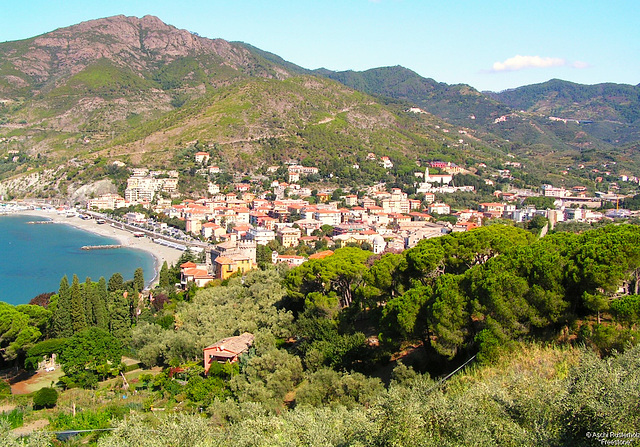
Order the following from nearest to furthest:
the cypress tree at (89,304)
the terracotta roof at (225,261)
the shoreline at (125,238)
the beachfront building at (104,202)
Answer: the cypress tree at (89,304) → the terracotta roof at (225,261) → the shoreline at (125,238) → the beachfront building at (104,202)

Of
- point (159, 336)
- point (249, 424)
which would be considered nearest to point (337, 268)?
point (159, 336)

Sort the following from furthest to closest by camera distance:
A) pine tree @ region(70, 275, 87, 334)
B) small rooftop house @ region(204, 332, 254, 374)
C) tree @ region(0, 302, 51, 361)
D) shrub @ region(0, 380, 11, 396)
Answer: pine tree @ region(70, 275, 87, 334), tree @ region(0, 302, 51, 361), small rooftop house @ region(204, 332, 254, 374), shrub @ region(0, 380, 11, 396)

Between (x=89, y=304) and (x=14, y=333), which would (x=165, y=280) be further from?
(x=14, y=333)

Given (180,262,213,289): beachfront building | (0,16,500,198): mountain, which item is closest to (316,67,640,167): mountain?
(0,16,500,198): mountain

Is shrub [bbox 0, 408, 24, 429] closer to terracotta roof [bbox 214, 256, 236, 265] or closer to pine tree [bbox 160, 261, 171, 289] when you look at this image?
pine tree [bbox 160, 261, 171, 289]

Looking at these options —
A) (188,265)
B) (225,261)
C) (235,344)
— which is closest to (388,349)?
Answer: (235,344)

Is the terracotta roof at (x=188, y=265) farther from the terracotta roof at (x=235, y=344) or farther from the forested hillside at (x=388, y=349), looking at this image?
the terracotta roof at (x=235, y=344)

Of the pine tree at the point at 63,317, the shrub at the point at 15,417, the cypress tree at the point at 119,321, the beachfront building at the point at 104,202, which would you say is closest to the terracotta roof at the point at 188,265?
the cypress tree at the point at 119,321
